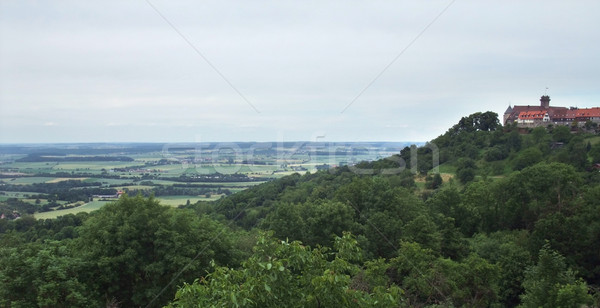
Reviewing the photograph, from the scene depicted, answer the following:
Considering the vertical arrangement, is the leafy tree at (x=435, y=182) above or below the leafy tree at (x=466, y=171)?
below

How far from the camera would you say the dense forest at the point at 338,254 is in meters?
6.52

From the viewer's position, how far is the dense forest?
21.4 feet

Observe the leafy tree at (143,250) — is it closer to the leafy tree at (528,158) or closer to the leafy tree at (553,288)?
the leafy tree at (553,288)

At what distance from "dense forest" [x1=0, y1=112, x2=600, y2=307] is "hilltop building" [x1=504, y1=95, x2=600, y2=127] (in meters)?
39.0

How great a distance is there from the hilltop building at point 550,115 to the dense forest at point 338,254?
39048 millimetres

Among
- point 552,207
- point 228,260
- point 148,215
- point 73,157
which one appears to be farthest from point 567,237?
point 73,157

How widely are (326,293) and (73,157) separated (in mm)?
116193

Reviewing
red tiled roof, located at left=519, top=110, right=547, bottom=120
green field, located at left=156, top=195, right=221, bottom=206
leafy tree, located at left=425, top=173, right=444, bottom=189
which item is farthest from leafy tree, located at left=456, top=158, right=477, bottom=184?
green field, located at left=156, top=195, right=221, bottom=206

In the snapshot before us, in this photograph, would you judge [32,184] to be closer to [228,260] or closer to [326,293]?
[228,260]

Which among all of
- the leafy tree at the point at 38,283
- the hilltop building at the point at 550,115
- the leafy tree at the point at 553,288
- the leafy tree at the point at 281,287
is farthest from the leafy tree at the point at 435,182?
the leafy tree at the point at 281,287

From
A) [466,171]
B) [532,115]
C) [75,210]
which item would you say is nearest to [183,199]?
[75,210]

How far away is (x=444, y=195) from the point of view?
1335 inches

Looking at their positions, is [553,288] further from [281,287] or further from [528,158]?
[528,158]

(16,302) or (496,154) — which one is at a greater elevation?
(496,154)
